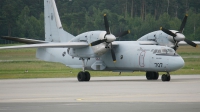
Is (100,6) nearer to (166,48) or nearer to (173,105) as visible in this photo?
(166,48)

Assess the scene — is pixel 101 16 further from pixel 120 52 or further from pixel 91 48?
pixel 91 48

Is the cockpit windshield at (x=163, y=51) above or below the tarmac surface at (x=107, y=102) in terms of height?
above

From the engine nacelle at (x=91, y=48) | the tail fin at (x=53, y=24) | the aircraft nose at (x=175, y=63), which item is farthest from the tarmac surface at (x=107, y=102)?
the tail fin at (x=53, y=24)

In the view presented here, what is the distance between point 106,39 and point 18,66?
1875 cm

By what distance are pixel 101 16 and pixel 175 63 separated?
42565 millimetres

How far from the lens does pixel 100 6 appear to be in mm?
76625

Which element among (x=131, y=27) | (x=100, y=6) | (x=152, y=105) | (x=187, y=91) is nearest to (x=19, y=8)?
(x=100, y=6)

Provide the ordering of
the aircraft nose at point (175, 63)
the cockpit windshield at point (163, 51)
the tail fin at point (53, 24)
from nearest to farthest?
the aircraft nose at point (175, 63) < the cockpit windshield at point (163, 51) < the tail fin at point (53, 24)

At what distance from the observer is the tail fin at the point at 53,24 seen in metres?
35.4

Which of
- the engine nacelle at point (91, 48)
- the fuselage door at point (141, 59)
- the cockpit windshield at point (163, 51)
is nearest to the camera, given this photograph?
the cockpit windshield at point (163, 51)

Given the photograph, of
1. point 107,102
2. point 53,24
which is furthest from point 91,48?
point 107,102

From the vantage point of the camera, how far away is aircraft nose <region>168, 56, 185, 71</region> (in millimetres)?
27953

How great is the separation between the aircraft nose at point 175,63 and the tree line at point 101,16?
32696 mm

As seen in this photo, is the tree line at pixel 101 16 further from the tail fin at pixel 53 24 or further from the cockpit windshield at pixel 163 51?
the cockpit windshield at pixel 163 51
